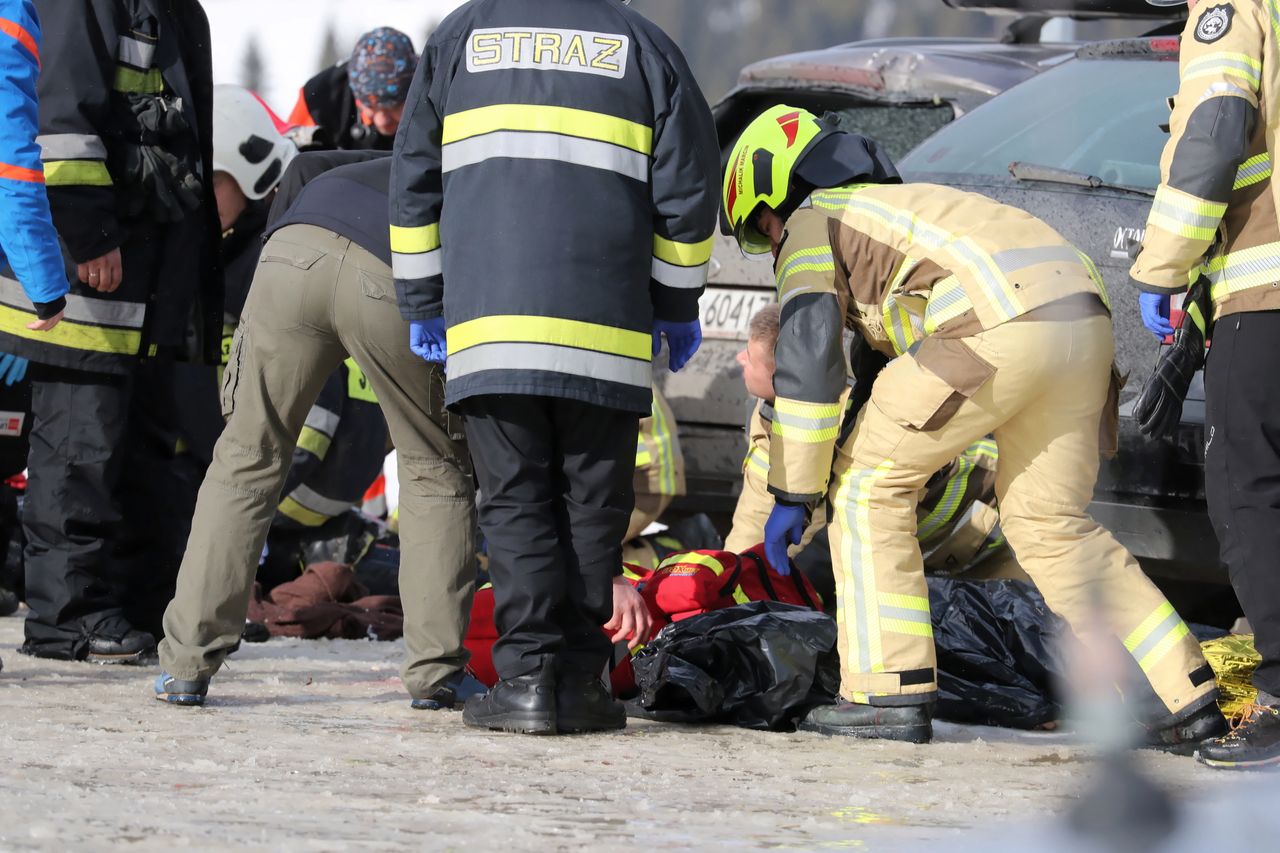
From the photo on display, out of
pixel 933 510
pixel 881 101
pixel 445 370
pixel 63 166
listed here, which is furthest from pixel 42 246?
pixel 881 101

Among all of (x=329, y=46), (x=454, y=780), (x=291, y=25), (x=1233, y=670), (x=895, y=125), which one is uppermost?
(x=291, y=25)

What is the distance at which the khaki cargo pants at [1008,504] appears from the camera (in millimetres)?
4027

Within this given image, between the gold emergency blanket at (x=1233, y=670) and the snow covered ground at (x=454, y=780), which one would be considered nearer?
the snow covered ground at (x=454, y=780)

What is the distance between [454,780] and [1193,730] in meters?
1.80

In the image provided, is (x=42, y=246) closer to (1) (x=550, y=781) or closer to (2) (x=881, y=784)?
(1) (x=550, y=781)

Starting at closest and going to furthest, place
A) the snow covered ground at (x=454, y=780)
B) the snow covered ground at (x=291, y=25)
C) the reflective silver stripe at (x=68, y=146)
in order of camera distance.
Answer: the snow covered ground at (x=454, y=780) < the reflective silver stripe at (x=68, y=146) < the snow covered ground at (x=291, y=25)

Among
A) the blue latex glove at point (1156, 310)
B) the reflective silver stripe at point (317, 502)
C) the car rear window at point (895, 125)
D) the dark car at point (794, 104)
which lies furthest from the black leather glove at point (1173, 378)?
the car rear window at point (895, 125)

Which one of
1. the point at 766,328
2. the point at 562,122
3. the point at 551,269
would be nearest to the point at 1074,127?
the point at 766,328

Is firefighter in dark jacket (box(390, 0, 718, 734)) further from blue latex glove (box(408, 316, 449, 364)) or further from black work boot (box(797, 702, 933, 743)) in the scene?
black work boot (box(797, 702, 933, 743))

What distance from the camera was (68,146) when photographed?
4.98 metres

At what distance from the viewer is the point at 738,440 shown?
6.54 metres

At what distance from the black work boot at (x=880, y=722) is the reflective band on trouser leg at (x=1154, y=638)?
1.63ft

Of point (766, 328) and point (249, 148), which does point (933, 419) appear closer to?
point (766, 328)

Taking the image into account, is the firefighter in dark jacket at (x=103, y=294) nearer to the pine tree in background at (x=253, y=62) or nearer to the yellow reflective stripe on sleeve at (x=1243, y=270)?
the yellow reflective stripe on sleeve at (x=1243, y=270)
